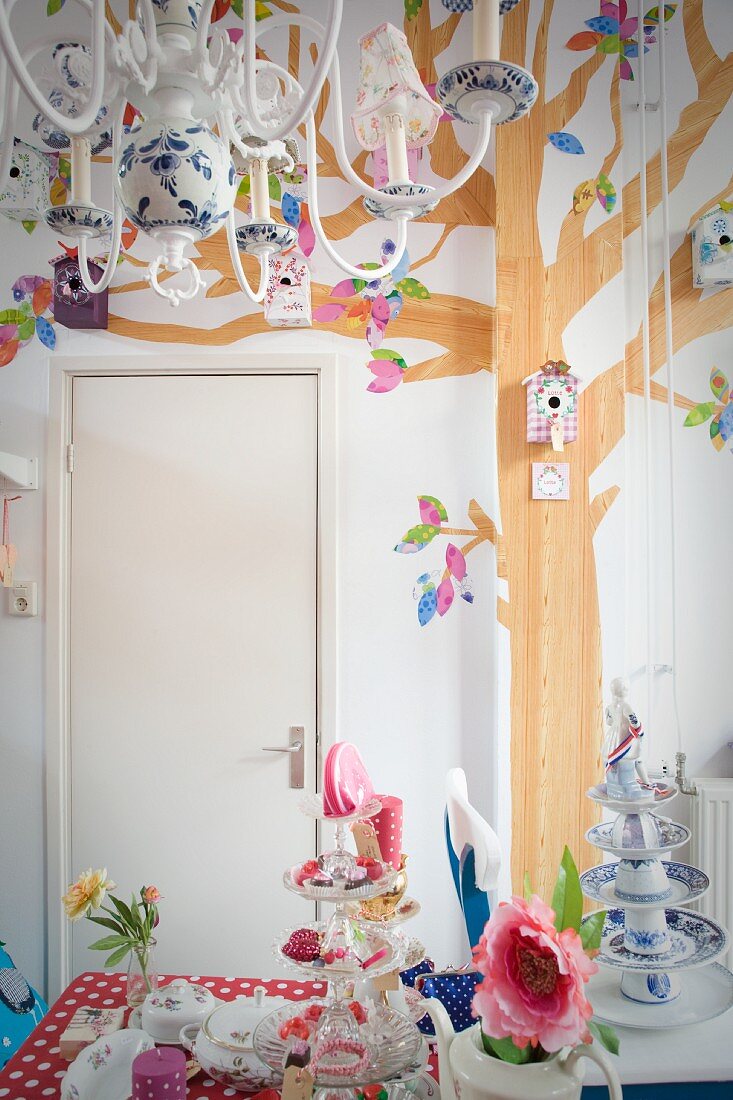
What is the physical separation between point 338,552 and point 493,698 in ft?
2.10

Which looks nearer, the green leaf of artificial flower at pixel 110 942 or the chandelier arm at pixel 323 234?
the chandelier arm at pixel 323 234

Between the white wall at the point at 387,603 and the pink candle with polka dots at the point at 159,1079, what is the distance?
4.52 ft

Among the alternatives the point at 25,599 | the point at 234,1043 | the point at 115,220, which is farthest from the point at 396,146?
the point at 25,599

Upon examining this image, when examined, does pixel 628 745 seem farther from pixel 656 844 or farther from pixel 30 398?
pixel 30 398

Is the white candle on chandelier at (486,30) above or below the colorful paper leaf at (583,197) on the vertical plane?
below

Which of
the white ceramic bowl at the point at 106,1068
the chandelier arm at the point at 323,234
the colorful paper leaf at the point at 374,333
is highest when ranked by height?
the colorful paper leaf at the point at 374,333

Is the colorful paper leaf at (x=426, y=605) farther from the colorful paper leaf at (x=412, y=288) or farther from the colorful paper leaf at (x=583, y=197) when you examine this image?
the colorful paper leaf at (x=583, y=197)

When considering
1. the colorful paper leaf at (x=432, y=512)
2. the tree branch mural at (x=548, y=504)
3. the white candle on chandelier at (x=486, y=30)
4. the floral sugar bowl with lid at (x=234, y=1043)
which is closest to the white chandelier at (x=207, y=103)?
the white candle on chandelier at (x=486, y=30)

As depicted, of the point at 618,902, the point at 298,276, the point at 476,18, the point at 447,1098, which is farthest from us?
the point at 298,276

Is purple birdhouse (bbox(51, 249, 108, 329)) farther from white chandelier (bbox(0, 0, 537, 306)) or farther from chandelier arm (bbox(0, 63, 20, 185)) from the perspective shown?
chandelier arm (bbox(0, 63, 20, 185))

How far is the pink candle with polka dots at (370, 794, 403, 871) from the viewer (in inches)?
53.8

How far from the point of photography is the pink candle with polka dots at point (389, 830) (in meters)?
1.37

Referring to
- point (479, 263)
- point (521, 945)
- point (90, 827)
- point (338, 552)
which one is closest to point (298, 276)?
point (479, 263)

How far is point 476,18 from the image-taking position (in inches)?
Result: 37.1
